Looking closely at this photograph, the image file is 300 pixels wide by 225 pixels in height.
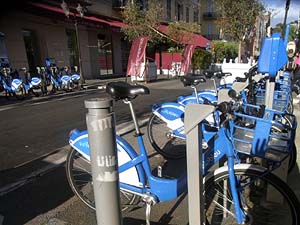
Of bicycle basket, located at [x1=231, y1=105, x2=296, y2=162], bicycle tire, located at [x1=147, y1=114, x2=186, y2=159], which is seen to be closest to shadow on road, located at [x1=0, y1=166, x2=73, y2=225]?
bicycle tire, located at [x1=147, y1=114, x2=186, y2=159]

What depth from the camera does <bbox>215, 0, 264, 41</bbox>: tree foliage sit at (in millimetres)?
14383

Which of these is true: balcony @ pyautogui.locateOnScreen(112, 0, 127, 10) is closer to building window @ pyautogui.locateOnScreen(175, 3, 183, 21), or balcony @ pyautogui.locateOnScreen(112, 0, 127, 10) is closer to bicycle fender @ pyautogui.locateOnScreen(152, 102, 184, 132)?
building window @ pyautogui.locateOnScreen(175, 3, 183, 21)

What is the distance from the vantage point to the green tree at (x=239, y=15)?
14.4m

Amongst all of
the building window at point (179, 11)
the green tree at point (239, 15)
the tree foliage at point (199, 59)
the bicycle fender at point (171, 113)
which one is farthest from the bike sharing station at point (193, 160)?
the building window at point (179, 11)

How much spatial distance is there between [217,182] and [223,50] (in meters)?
32.5

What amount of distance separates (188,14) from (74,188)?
113 feet

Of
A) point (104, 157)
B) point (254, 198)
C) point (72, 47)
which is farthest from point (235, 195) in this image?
point (72, 47)

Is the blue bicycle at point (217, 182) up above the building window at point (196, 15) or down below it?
below

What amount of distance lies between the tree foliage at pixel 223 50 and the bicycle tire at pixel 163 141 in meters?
26.7

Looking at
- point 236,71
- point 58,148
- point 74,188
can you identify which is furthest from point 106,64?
point 74,188

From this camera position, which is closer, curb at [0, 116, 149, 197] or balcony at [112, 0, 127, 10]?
curb at [0, 116, 149, 197]

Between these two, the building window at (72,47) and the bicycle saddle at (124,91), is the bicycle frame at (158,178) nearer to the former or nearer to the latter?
the bicycle saddle at (124,91)

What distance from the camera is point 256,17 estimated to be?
1434 cm

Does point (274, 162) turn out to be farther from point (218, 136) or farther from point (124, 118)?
point (124, 118)
